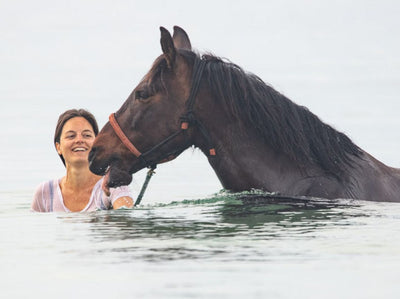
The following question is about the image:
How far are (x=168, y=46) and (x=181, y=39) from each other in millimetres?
880

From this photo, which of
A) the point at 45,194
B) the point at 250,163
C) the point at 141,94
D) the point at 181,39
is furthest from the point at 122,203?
the point at 181,39

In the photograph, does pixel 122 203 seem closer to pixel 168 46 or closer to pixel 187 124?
pixel 187 124

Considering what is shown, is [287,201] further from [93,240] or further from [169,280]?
[169,280]

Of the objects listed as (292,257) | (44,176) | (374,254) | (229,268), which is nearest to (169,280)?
(229,268)

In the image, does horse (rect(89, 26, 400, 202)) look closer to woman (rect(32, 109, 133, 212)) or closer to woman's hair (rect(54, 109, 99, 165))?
woman (rect(32, 109, 133, 212))

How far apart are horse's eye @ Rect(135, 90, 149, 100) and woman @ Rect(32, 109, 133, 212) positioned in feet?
3.87

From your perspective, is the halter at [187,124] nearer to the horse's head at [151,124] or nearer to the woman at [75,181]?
the horse's head at [151,124]

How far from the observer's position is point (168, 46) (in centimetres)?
820

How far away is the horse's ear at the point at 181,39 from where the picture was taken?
29.6ft

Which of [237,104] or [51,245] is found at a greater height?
[237,104]

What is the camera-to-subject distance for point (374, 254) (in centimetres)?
637

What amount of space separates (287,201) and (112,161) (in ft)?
5.39

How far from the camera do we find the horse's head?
825 centimetres

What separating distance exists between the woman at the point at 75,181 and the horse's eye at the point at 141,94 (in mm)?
1180
